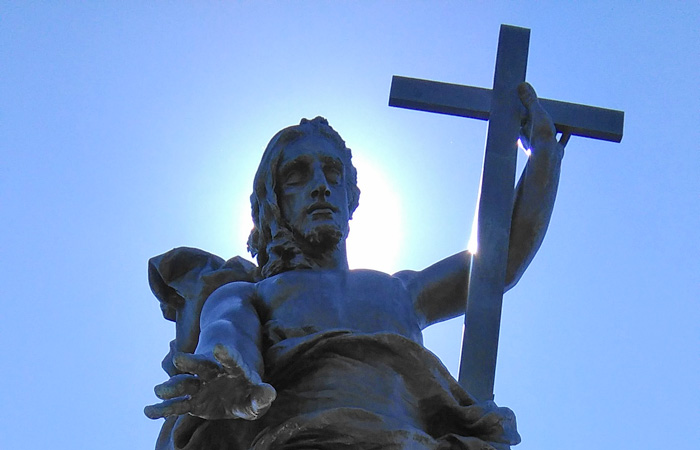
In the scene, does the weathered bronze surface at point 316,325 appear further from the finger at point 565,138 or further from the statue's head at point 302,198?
the finger at point 565,138

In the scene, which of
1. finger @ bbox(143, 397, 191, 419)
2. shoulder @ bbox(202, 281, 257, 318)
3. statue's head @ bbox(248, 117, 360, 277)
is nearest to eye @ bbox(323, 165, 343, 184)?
statue's head @ bbox(248, 117, 360, 277)

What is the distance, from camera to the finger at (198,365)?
4949 millimetres

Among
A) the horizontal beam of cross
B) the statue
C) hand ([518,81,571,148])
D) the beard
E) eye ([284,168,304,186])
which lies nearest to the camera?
the statue

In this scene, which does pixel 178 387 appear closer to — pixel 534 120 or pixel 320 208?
pixel 320 208

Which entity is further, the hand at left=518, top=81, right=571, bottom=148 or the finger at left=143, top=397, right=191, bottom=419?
the hand at left=518, top=81, right=571, bottom=148

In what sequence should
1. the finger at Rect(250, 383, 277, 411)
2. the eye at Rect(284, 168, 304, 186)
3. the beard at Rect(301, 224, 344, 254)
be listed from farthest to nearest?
the eye at Rect(284, 168, 304, 186), the beard at Rect(301, 224, 344, 254), the finger at Rect(250, 383, 277, 411)

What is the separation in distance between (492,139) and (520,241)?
2.33 feet

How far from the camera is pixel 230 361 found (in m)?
5.00

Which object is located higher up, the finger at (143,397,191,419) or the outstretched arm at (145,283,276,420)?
the outstretched arm at (145,283,276,420)

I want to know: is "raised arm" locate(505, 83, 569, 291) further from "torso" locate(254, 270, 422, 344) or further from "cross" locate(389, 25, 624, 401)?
"torso" locate(254, 270, 422, 344)

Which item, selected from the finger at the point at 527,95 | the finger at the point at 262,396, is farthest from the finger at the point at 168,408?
the finger at the point at 527,95

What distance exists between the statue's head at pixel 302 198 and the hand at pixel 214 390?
1.64 meters

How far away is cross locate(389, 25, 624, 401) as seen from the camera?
6.66m

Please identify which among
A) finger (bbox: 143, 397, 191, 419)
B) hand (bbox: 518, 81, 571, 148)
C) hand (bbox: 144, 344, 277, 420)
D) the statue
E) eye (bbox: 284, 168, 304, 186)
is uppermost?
hand (bbox: 518, 81, 571, 148)
